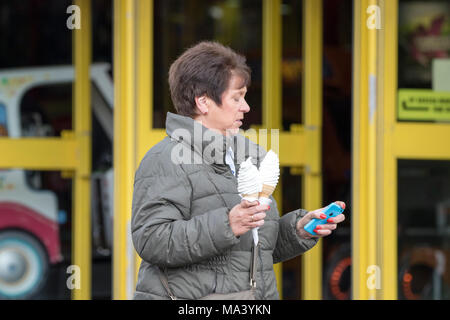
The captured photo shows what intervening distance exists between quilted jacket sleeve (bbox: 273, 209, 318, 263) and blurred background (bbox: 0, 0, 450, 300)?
181 cm

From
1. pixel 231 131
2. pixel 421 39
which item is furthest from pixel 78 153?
pixel 231 131

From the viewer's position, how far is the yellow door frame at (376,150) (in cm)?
389

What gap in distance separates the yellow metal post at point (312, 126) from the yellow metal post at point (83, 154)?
1.44 metres

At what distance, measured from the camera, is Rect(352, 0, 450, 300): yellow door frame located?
153 inches

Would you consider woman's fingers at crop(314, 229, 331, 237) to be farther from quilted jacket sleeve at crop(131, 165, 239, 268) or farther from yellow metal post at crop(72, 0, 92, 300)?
yellow metal post at crop(72, 0, 92, 300)

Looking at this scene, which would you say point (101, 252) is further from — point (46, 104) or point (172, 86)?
point (172, 86)

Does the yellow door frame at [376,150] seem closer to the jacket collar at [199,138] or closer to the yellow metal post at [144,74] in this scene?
the yellow metal post at [144,74]

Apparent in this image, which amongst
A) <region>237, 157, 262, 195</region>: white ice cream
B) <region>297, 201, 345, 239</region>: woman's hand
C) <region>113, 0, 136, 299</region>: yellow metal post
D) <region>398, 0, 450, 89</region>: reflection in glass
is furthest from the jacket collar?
<region>398, 0, 450, 89</region>: reflection in glass

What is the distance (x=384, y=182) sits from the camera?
3928mm

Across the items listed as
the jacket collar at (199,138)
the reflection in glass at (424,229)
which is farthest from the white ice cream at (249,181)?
the reflection in glass at (424,229)

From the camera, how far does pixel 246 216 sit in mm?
1844

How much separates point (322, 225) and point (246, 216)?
12.6 inches
